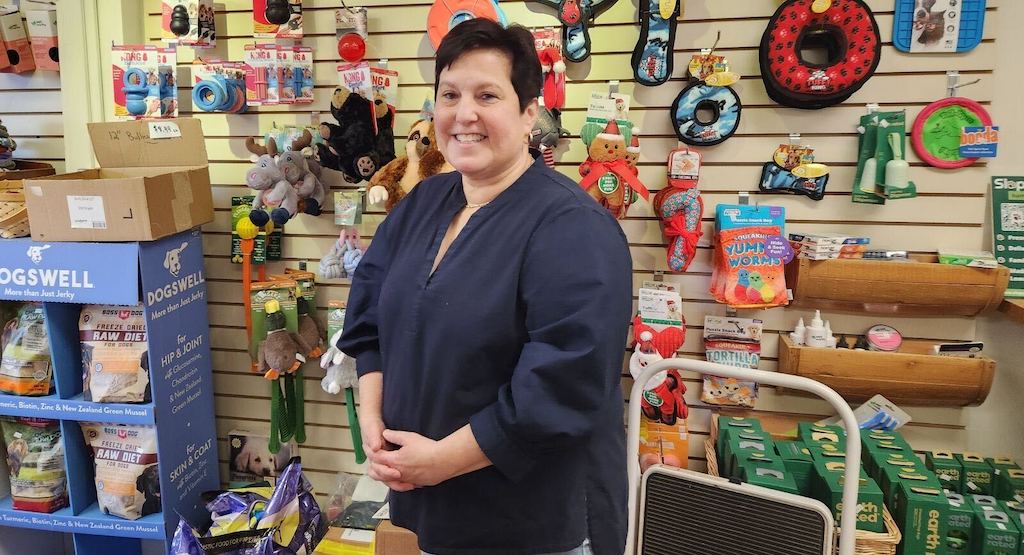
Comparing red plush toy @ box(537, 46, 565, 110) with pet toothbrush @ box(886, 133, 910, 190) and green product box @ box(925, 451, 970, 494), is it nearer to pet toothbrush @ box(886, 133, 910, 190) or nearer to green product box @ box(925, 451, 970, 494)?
pet toothbrush @ box(886, 133, 910, 190)

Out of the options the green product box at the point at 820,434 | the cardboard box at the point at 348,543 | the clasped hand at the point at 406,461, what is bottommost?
the cardboard box at the point at 348,543

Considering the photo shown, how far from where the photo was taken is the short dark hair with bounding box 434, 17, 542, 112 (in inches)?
47.9

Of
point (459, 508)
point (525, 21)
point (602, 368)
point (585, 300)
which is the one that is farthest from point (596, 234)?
point (525, 21)

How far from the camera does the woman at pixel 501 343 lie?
43.2 inches

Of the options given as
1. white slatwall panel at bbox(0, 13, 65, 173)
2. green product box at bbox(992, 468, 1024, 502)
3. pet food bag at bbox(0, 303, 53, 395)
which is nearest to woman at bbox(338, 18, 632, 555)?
→ green product box at bbox(992, 468, 1024, 502)

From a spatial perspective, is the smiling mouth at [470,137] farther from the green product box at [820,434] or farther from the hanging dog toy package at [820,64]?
the green product box at [820,434]

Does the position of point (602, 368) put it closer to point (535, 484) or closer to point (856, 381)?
point (535, 484)

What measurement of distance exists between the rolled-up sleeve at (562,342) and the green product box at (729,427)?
1176 mm

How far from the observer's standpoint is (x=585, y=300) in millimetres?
1084

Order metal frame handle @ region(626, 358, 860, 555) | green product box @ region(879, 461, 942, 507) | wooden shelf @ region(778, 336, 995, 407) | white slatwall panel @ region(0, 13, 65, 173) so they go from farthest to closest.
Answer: white slatwall panel @ region(0, 13, 65, 173), wooden shelf @ region(778, 336, 995, 407), green product box @ region(879, 461, 942, 507), metal frame handle @ region(626, 358, 860, 555)

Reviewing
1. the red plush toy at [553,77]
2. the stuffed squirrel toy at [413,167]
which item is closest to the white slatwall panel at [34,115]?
the stuffed squirrel toy at [413,167]

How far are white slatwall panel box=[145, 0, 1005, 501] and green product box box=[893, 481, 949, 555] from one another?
1.60ft

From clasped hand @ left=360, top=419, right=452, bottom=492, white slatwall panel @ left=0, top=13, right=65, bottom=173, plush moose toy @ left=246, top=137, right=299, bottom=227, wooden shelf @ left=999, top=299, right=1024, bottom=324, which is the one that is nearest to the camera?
clasped hand @ left=360, top=419, right=452, bottom=492

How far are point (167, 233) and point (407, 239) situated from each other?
48.0 inches
